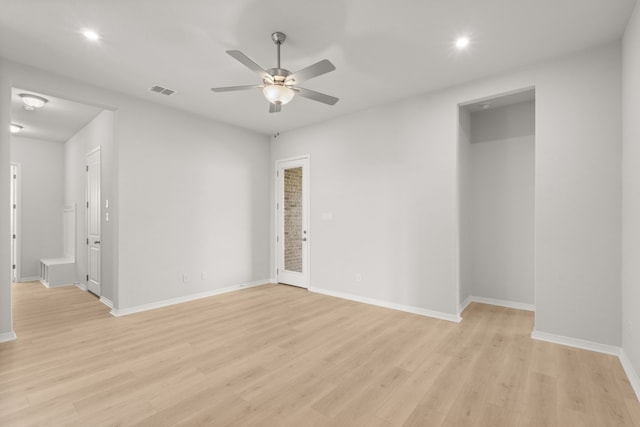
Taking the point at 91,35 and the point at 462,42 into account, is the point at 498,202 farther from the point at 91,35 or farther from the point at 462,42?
the point at 91,35

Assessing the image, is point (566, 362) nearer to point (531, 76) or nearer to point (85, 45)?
point (531, 76)

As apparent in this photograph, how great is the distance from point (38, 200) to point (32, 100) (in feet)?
10.5

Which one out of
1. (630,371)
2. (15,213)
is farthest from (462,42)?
(15,213)

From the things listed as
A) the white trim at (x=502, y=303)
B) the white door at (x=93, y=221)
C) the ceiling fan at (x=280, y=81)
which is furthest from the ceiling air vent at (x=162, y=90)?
the white trim at (x=502, y=303)

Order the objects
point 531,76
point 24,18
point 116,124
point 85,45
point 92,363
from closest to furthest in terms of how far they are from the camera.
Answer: point 24,18 → point 92,363 → point 85,45 → point 531,76 → point 116,124

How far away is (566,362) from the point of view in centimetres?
278

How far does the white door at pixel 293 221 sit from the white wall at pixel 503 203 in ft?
9.09

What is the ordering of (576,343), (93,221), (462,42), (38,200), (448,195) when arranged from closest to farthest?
1. (462,42)
2. (576,343)
3. (448,195)
4. (93,221)
5. (38,200)

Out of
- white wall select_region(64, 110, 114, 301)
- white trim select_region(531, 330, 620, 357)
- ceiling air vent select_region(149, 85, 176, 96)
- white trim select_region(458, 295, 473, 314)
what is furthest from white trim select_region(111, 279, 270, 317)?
white trim select_region(531, 330, 620, 357)

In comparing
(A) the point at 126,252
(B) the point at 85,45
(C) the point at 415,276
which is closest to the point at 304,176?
(C) the point at 415,276

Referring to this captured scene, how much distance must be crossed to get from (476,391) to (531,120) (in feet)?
12.3

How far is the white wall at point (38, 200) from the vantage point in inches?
248

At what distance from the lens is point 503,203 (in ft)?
14.9

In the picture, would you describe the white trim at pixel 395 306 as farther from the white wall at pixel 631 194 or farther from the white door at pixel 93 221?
the white door at pixel 93 221
